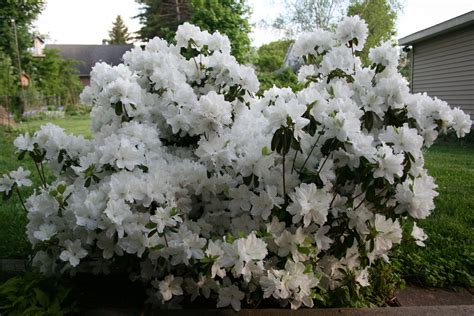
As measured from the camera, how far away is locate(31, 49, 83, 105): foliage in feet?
74.1

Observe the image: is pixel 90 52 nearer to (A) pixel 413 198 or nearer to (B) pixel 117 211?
(B) pixel 117 211

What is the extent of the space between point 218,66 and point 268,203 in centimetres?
77

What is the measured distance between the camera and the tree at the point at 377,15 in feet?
74.0

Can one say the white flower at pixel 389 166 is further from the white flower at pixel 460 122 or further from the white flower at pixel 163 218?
the white flower at pixel 163 218

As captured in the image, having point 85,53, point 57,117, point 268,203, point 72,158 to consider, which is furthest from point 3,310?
point 85,53

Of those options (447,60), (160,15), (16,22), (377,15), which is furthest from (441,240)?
(160,15)

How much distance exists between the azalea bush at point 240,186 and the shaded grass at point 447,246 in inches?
21.8

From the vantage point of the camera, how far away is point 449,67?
480 inches

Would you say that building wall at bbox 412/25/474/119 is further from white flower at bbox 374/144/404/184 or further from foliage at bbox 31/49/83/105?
foliage at bbox 31/49/83/105

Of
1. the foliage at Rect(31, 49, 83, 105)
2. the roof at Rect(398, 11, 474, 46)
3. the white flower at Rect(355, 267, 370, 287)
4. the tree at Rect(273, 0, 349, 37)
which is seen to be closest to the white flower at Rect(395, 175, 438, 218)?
the white flower at Rect(355, 267, 370, 287)

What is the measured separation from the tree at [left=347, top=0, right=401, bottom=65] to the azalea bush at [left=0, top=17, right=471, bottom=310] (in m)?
21.9

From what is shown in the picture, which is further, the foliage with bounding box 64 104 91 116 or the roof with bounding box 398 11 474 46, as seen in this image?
the foliage with bounding box 64 104 91 116

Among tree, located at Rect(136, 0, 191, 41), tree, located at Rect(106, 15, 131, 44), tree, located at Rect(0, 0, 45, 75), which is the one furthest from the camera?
tree, located at Rect(106, 15, 131, 44)

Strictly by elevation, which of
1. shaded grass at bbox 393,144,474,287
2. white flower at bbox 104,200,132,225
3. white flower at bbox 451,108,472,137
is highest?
white flower at bbox 451,108,472,137
